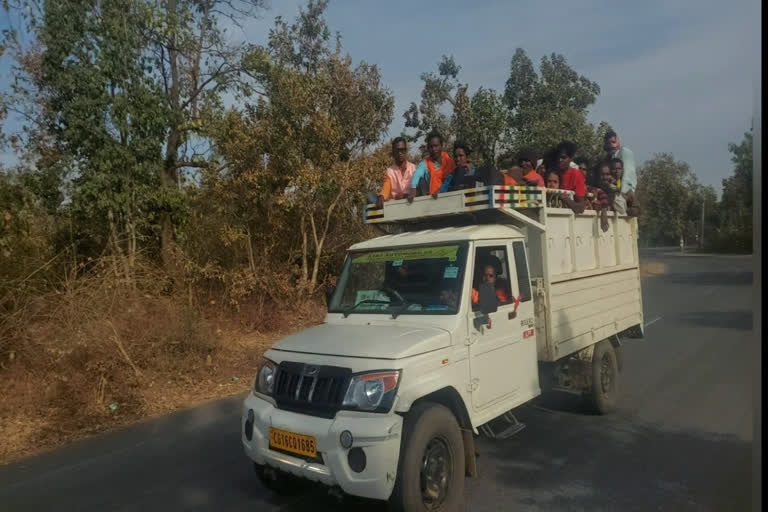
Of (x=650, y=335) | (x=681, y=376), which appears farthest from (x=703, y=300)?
(x=681, y=376)

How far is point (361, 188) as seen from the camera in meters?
12.1

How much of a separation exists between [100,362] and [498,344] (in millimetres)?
5536

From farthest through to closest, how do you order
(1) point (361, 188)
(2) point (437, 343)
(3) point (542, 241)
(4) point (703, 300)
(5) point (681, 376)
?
1. (4) point (703, 300)
2. (1) point (361, 188)
3. (5) point (681, 376)
4. (3) point (542, 241)
5. (2) point (437, 343)

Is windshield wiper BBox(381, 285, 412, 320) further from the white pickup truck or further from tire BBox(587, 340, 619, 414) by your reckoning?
tire BBox(587, 340, 619, 414)

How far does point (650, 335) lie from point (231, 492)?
30.9 feet

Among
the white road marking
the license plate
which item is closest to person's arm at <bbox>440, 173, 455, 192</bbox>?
the license plate

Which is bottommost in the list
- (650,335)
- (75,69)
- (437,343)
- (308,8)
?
(650,335)

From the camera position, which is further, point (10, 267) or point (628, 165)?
point (10, 267)

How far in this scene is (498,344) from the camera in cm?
446

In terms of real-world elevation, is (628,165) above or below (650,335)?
Result: above

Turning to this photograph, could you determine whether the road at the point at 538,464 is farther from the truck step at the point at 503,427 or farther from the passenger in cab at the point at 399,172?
the passenger in cab at the point at 399,172

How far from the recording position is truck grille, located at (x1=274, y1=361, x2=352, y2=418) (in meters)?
3.57

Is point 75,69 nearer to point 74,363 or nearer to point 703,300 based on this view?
point 74,363

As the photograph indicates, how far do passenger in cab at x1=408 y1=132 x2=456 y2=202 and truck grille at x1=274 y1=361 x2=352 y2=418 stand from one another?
9.26 ft
